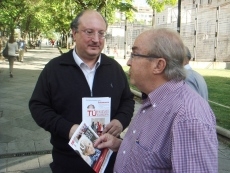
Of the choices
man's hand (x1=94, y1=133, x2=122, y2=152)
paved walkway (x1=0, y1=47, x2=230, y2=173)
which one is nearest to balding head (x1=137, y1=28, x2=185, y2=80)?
man's hand (x1=94, y1=133, x2=122, y2=152)

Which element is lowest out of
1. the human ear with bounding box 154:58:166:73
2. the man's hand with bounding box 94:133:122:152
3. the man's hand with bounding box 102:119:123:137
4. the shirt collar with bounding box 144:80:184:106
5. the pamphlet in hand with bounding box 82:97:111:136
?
the man's hand with bounding box 94:133:122:152

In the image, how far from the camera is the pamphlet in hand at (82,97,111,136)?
221cm

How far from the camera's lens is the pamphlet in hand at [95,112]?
2211 millimetres

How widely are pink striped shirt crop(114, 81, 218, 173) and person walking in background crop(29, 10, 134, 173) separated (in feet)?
2.01

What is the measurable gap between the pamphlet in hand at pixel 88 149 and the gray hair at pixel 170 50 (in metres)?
0.71

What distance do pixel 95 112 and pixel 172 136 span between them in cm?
93

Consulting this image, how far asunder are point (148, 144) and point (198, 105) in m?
0.31

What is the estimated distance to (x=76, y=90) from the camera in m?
2.25

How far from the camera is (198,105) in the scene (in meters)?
1.41

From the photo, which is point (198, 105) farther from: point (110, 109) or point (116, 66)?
point (116, 66)

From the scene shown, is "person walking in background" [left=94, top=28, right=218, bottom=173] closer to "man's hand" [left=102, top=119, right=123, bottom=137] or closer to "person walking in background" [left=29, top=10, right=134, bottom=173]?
"man's hand" [left=102, top=119, right=123, bottom=137]

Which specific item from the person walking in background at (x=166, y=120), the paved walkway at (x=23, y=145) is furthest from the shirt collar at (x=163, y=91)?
the paved walkway at (x=23, y=145)

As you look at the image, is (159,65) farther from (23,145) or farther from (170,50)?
(23,145)

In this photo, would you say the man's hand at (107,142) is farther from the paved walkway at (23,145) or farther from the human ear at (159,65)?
the paved walkway at (23,145)
